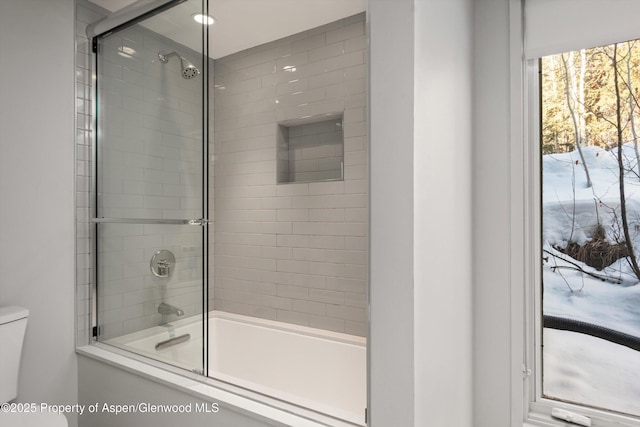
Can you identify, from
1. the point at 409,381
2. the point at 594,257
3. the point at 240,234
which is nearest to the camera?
the point at 409,381

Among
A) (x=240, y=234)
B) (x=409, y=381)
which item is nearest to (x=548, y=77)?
(x=409, y=381)

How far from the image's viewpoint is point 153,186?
1817 millimetres

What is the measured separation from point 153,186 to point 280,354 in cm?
142

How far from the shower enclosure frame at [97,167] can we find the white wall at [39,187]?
10 cm

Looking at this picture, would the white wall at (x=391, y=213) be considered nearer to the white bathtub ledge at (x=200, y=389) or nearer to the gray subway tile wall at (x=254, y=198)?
the white bathtub ledge at (x=200, y=389)

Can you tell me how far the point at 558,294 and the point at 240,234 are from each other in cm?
213

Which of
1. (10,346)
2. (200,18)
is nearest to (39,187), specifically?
(10,346)

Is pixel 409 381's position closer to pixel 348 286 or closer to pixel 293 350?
pixel 348 286

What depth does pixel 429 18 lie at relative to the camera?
3.78 ft

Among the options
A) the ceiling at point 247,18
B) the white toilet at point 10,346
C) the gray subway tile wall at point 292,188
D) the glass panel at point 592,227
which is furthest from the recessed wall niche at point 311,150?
the white toilet at point 10,346

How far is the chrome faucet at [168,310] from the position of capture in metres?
1.73

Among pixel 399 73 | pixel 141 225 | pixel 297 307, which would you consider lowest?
pixel 297 307

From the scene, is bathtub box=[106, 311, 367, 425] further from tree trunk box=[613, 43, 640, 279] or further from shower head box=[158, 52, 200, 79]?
tree trunk box=[613, 43, 640, 279]

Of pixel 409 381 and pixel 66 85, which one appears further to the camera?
pixel 66 85
